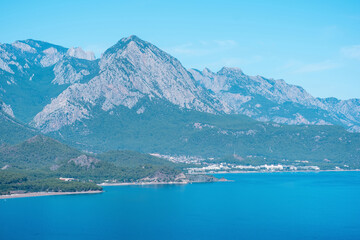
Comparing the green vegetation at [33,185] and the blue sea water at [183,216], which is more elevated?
the green vegetation at [33,185]

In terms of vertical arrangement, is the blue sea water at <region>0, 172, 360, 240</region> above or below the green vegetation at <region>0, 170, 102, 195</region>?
below

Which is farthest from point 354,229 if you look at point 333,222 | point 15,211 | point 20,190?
point 20,190

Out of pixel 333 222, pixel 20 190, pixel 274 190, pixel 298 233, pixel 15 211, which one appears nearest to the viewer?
pixel 298 233

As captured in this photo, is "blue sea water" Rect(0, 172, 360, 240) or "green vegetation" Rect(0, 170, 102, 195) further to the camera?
"green vegetation" Rect(0, 170, 102, 195)

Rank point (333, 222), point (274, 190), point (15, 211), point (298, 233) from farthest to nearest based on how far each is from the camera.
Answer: point (274, 190), point (15, 211), point (333, 222), point (298, 233)

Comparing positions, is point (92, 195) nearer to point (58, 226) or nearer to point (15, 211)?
point (15, 211)

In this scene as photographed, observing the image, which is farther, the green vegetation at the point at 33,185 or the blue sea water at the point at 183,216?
the green vegetation at the point at 33,185

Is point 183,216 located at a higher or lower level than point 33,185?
lower

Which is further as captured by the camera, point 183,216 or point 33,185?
point 33,185
